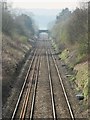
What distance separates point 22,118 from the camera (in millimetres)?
20828

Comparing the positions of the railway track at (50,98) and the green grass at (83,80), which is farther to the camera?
the green grass at (83,80)

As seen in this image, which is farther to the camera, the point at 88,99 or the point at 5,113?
the point at 88,99

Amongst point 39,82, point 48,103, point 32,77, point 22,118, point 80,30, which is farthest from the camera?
point 80,30

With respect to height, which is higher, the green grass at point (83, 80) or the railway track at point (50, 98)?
the green grass at point (83, 80)

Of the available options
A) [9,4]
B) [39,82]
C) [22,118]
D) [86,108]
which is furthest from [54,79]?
[9,4]

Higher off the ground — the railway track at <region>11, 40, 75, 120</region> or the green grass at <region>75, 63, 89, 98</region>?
the green grass at <region>75, 63, 89, 98</region>

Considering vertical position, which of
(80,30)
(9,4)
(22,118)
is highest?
(9,4)

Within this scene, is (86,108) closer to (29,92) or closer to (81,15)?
(29,92)

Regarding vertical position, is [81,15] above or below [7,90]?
above

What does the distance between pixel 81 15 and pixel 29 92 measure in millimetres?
22901

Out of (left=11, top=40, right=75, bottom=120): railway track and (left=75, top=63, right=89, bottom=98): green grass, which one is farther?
(left=75, top=63, right=89, bottom=98): green grass

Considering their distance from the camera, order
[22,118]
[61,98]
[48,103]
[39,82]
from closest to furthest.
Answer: [22,118] → [48,103] → [61,98] → [39,82]

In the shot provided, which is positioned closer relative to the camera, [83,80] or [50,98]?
[50,98]

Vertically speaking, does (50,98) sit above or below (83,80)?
below
